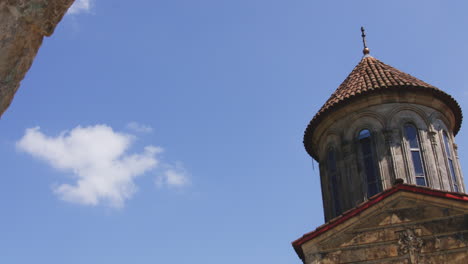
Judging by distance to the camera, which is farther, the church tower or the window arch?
the window arch

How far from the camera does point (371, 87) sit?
41.5 feet

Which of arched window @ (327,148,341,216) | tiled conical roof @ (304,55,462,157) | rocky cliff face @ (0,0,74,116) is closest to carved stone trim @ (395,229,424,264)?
arched window @ (327,148,341,216)

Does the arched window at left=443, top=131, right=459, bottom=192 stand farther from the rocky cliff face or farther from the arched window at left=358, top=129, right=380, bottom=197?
the rocky cliff face

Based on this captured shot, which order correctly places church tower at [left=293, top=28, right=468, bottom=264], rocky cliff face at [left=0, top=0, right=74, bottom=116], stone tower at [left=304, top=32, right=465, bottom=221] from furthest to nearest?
stone tower at [left=304, top=32, right=465, bottom=221]
church tower at [left=293, top=28, right=468, bottom=264]
rocky cliff face at [left=0, top=0, right=74, bottom=116]

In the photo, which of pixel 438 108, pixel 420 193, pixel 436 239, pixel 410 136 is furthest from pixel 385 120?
pixel 436 239

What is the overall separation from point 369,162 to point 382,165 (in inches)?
15.3

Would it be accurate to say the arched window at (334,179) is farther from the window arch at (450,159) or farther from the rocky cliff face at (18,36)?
the rocky cliff face at (18,36)

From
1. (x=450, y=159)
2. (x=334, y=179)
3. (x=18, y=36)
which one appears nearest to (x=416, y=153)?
(x=450, y=159)

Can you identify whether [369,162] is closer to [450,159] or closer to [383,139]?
[383,139]

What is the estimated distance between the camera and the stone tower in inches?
470

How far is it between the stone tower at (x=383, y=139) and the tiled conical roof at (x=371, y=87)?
0.08 ft

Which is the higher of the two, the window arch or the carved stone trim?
the window arch

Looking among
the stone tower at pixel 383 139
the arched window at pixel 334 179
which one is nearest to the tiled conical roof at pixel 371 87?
the stone tower at pixel 383 139

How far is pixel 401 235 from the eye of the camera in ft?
29.5
